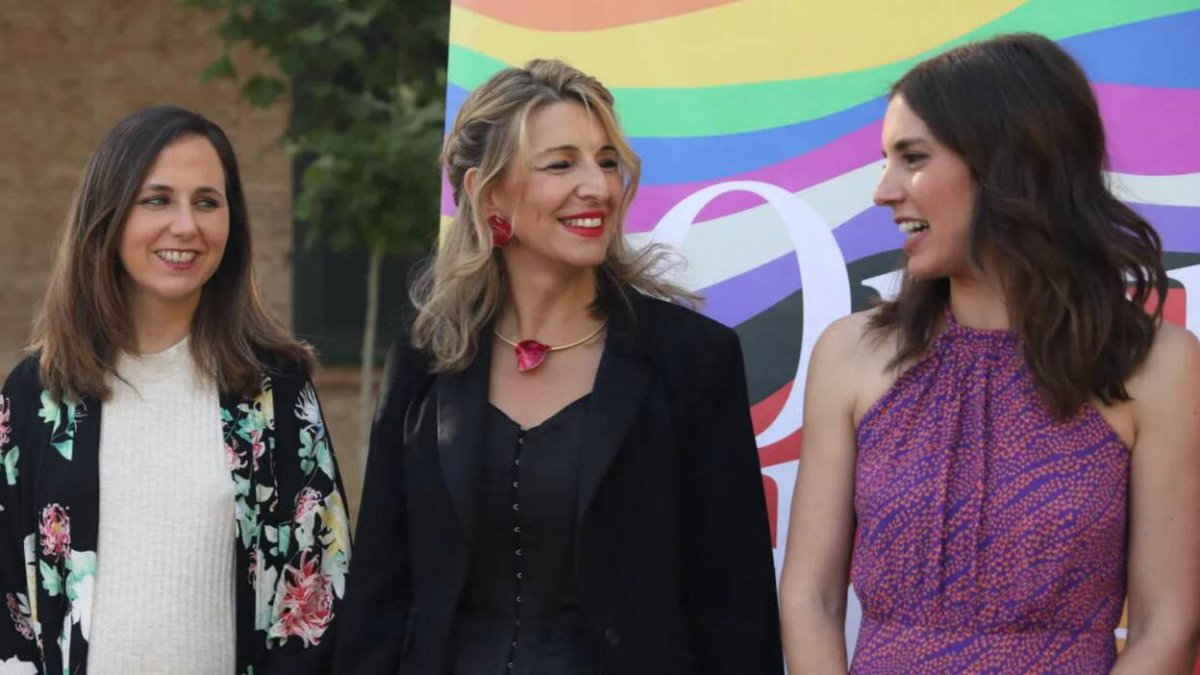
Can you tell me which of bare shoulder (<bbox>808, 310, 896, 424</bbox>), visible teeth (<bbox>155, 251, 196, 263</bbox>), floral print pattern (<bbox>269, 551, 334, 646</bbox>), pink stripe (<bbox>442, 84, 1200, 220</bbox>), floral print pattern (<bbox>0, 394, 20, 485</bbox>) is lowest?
floral print pattern (<bbox>269, 551, 334, 646</bbox>)

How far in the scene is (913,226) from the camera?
288 cm

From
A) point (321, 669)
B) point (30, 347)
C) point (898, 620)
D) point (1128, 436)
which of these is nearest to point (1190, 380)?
point (1128, 436)

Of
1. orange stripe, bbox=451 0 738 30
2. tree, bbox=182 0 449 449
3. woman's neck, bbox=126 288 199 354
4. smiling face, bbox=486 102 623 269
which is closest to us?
smiling face, bbox=486 102 623 269

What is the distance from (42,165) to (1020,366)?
6.96 metres

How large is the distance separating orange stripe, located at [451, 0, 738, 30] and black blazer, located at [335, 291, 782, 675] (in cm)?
89

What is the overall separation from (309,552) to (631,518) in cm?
72

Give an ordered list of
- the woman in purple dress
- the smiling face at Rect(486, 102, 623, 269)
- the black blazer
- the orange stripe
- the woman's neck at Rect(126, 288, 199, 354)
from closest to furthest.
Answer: the woman in purple dress, the black blazer, the smiling face at Rect(486, 102, 623, 269), the woman's neck at Rect(126, 288, 199, 354), the orange stripe

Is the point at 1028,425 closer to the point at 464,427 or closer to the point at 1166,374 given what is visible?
the point at 1166,374

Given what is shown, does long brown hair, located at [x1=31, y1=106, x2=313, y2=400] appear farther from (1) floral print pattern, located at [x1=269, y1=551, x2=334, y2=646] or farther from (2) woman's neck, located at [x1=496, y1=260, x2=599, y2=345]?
(2) woman's neck, located at [x1=496, y1=260, x2=599, y2=345]

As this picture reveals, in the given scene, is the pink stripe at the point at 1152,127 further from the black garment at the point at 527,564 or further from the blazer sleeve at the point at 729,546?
the black garment at the point at 527,564

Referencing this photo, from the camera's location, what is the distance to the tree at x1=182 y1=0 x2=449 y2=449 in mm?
7086

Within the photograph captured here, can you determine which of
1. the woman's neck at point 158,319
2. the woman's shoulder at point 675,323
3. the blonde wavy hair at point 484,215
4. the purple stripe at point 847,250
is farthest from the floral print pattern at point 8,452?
the purple stripe at point 847,250

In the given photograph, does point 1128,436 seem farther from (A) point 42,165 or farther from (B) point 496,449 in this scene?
(A) point 42,165

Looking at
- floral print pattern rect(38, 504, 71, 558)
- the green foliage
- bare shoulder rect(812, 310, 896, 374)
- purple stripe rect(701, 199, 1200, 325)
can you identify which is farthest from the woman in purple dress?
the green foliage
